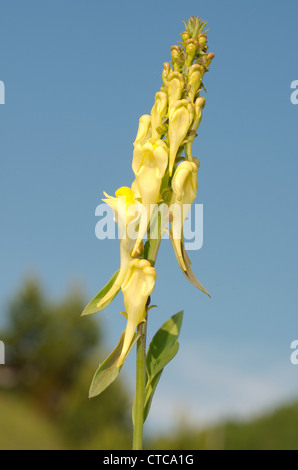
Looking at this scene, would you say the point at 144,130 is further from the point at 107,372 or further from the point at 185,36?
the point at 107,372

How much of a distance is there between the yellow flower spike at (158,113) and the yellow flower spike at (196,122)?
89 mm

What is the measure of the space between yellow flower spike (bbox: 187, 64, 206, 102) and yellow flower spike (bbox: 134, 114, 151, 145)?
0.52 ft

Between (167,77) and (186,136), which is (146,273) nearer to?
(186,136)

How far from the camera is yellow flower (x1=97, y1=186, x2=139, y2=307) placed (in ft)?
5.23

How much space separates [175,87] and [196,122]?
0.12 metres

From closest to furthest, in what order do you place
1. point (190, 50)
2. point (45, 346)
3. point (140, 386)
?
point (140, 386) < point (190, 50) < point (45, 346)

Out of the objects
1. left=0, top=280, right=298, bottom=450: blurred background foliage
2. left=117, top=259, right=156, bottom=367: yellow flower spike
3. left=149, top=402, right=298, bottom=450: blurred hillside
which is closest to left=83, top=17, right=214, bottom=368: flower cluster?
left=117, top=259, right=156, bottom=367: yellow flower spike

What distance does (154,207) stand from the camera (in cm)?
157

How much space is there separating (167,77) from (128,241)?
1.66 ft

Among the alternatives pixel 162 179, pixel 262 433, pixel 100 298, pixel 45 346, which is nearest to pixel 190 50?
pixel 162 179

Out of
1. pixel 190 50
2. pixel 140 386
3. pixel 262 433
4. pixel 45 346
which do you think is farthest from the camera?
pixel 45 346

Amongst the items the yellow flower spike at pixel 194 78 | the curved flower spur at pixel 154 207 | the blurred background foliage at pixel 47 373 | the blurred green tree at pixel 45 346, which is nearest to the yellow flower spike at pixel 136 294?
the curved flower spur at pixel 154 207

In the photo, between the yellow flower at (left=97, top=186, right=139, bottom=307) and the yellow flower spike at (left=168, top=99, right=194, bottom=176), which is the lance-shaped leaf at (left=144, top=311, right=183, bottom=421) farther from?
the yellow flower spike at (left=168, top=99, right=194, bottom=176)

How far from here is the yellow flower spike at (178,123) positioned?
62.2 inches
